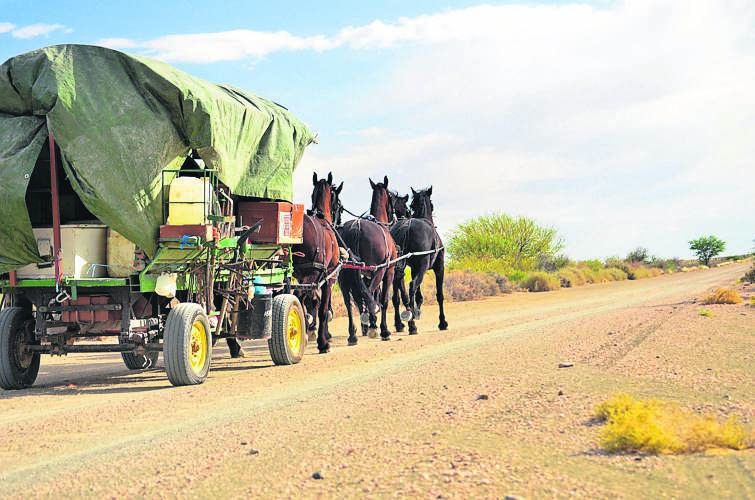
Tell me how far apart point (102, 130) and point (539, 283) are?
35748 mm

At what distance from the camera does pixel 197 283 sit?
34.7 ft

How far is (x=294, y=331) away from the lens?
12477 millimetres

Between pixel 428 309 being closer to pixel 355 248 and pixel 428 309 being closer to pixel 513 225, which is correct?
pixel 355 248

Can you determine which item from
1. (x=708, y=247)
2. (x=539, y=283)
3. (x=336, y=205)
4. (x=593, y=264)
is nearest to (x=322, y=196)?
(x=336, y=205)

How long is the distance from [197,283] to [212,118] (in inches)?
84.5

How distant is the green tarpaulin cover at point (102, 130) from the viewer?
30.4ft

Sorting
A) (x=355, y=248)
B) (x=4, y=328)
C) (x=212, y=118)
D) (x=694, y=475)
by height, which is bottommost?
(x=694, y=475)

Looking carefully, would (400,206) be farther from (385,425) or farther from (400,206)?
(385,425)

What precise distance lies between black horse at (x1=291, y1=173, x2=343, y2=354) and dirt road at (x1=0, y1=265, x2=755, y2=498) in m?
1.21

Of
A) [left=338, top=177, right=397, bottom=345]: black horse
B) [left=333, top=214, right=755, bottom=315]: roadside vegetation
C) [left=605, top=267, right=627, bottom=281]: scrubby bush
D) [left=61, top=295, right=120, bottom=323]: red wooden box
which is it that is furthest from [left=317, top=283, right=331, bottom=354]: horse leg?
[left=605, top=267, right=627, bottom=281]: scrubby bush

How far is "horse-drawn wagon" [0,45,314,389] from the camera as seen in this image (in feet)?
30.5

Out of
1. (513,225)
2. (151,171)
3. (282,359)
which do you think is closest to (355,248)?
(282,359)

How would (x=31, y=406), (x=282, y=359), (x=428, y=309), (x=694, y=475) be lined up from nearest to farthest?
(x=694, y=475)
(x=31, y=406)
(x=282, y=359)
(x=428, y=309)

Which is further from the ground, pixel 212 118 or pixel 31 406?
pixel 212 118
